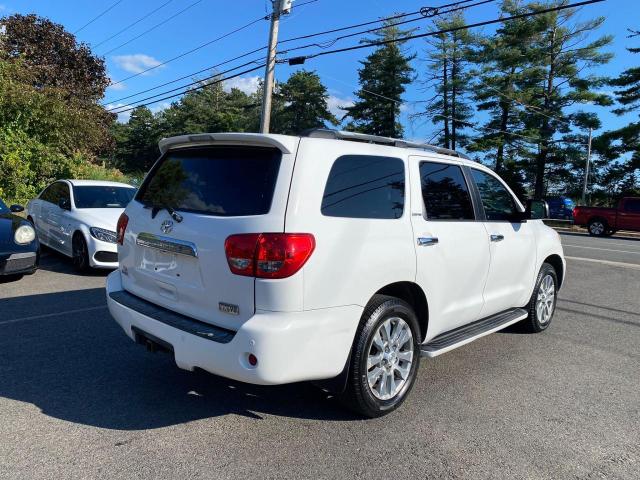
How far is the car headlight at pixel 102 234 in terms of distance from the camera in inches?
301

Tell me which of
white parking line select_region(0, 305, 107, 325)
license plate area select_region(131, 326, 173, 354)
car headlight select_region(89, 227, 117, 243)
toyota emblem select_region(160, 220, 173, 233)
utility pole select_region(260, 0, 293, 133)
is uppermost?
utility pole select_region(260, 0, 293, 133)

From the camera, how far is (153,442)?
9.76 ft

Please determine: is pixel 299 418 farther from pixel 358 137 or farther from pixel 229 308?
pixel 358 137

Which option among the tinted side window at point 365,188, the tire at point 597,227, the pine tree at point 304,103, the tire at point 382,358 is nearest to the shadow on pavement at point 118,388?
the tire at point 382,358

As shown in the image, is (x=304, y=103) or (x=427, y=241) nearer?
(x=427, y=241)

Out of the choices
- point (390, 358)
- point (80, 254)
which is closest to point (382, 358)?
point (390, 358)

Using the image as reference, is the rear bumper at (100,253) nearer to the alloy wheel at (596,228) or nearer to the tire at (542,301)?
the tire at (542,301)

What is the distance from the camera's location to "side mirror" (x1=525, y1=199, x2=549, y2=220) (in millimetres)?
4848

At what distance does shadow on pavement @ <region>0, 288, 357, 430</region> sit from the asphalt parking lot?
1 centimetres

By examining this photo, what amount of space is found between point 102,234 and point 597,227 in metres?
22.9

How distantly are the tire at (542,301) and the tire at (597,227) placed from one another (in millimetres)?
20563

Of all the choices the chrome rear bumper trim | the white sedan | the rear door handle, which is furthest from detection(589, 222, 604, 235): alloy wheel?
the chrome rear bumper trim

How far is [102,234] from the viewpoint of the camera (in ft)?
25.2

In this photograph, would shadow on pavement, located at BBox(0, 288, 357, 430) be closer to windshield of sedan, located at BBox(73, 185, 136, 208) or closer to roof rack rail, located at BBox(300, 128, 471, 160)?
roof rack rail, located at BBox(300, 128, 471, 160)
